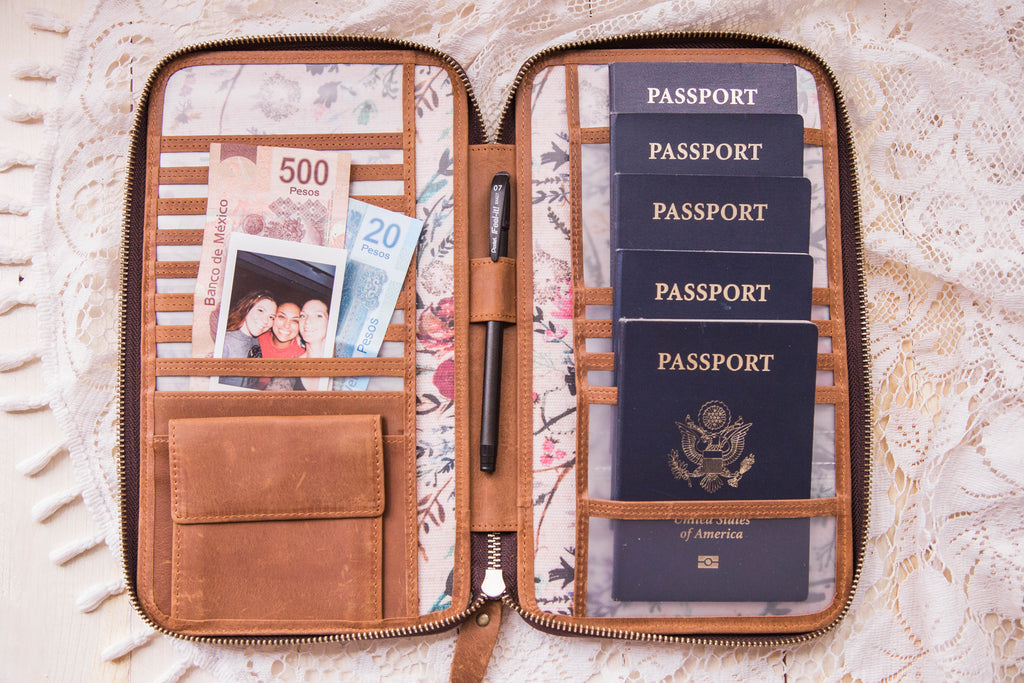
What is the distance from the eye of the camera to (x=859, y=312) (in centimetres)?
96

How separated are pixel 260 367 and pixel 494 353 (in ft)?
1.11

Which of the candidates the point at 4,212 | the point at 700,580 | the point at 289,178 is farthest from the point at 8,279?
the point at 700,580

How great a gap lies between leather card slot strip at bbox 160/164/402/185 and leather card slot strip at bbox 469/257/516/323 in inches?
7.7

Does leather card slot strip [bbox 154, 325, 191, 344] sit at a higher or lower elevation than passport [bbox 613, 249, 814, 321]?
lower

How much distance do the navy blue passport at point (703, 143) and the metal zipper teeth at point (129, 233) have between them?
0.25 meters

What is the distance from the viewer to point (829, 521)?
0.92 metres

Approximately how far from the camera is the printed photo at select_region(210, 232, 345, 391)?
896 millimetres

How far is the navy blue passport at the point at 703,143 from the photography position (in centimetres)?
90

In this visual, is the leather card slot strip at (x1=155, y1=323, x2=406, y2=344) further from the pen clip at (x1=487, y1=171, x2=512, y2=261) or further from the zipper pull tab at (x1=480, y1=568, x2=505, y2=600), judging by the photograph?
the zipper pull tab at (x1=480, y1=568, x2=505, y2=600)

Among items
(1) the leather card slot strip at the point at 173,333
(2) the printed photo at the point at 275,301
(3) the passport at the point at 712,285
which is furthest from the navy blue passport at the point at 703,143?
(1) the leather card slot strip at the point at 173,333

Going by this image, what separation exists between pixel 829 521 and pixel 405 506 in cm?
62

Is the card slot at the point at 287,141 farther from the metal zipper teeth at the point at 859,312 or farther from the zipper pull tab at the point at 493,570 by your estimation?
the zipper pull tab at the point at 493,570

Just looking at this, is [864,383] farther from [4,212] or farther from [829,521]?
[4,212]

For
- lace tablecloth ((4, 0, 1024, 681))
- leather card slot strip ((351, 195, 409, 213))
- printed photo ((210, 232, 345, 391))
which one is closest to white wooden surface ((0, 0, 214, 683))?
lace tablecloth ((4, 0, 1024, 681))
